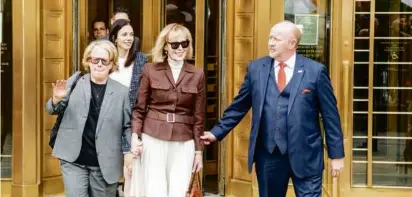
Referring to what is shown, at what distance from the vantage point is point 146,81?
6.09 m

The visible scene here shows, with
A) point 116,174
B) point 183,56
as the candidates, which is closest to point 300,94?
point 183,56

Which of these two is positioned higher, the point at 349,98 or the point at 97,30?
the point at 97,30

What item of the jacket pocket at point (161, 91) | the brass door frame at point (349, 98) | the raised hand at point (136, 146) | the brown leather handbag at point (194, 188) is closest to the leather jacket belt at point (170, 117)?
the jacket pocket at point (161, 91)

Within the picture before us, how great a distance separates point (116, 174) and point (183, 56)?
1046 mm

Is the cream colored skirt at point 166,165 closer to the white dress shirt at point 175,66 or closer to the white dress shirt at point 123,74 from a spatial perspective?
the white dress shirt at point 175,66

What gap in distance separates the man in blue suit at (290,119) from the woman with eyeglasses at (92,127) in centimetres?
100

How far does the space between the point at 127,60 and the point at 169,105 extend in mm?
869

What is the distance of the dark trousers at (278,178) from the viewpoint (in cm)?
586

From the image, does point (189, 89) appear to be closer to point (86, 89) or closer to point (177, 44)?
point (177, 44)

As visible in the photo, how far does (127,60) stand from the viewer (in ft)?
22.1

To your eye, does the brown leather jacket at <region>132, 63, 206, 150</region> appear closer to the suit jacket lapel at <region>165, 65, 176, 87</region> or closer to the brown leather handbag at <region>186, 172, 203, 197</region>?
the suit jacket lapel at <region>165, 65, 176, 87</region>

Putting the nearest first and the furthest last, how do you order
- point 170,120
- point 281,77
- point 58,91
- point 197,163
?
1. point 58,91
2. point 281,77
3. point 170,120
4. point 197,163

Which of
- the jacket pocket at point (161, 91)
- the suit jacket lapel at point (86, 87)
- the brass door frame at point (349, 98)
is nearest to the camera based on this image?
the suit jacket lapel at point (86, 87)

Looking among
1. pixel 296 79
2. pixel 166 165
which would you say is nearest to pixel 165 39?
pixel 166 165
